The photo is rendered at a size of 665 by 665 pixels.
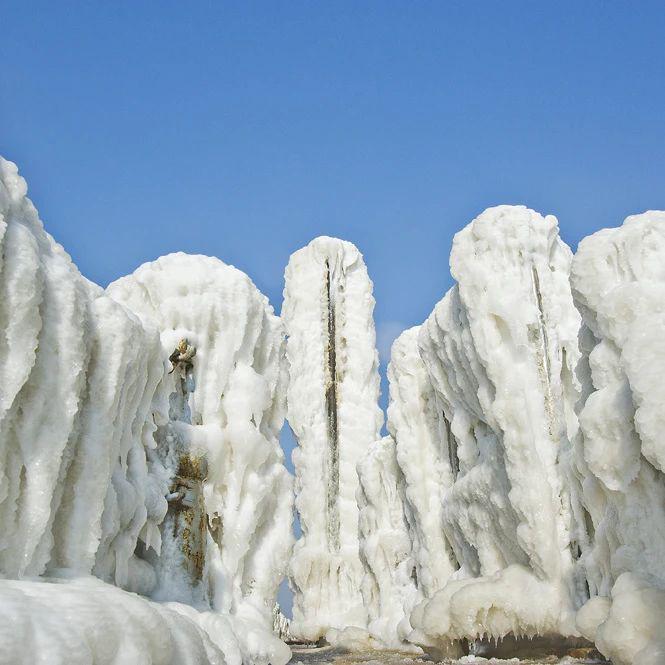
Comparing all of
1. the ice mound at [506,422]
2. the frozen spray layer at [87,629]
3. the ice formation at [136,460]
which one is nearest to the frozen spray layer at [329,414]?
the ice mound at [506,422]

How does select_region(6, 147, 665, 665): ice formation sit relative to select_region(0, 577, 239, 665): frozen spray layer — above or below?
above

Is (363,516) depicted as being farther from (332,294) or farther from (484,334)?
(332,294)

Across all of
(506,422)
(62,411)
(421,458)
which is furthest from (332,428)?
(62,411)

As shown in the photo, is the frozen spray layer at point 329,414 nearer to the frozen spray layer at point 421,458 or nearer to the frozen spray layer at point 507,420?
the frozen spray layer at point 421,458

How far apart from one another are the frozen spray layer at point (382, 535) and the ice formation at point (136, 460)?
12142 mm

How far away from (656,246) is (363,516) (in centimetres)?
1792

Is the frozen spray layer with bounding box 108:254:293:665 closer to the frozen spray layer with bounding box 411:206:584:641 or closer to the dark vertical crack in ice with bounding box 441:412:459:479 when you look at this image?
the frozen spray layer with bounding box 411:206:584:641

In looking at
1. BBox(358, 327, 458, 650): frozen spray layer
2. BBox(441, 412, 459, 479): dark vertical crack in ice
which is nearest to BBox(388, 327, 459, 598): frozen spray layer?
BBox(358, 327, 458, 650): frozen spray layer

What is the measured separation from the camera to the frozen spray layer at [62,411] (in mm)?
8109

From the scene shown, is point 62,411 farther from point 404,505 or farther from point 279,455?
point 404,505

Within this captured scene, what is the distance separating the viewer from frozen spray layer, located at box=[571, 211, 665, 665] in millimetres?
10953

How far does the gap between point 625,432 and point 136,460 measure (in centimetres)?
722

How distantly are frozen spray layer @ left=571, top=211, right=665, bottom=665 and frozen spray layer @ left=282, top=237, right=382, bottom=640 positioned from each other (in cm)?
1977

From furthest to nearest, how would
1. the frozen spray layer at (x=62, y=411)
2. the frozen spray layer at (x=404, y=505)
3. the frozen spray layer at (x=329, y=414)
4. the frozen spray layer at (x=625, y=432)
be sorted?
the frozen spray layer at (x=329, y=414) → the frozen spray layer at (x=404, y=505) → the frozen spray layer at (x=625, y=432) → the frozen spray layer at (x=62, y=411)
